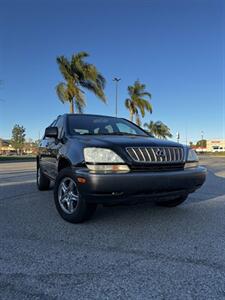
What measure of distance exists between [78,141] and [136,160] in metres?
0.86

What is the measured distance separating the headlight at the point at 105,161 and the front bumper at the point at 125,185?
0.25 ft

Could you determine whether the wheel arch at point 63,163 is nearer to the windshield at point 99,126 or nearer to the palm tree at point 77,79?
the windshield at point 99,126

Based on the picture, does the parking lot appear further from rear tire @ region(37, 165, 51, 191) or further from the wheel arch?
rear tire @ region(37, 165, 51, 191)

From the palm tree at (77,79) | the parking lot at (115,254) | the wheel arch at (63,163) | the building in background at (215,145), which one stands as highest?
the palm tree at (77,79)

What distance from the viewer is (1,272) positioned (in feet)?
8.04

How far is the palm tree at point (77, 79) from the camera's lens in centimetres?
2488

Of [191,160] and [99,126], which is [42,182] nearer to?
[99,126]

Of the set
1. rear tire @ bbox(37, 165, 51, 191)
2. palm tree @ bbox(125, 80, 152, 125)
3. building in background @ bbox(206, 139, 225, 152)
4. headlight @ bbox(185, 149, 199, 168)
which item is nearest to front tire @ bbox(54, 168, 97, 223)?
headlight @ bbox(185, 149, 199, 168)

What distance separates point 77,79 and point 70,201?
2284 centimetres

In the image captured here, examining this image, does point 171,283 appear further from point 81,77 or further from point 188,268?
point 81,77

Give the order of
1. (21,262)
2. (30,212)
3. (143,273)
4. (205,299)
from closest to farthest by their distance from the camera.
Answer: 1. (205,299)
2. (143,273)
3. (21,262)
4. (30,212)

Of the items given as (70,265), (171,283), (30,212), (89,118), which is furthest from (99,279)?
(89,118)

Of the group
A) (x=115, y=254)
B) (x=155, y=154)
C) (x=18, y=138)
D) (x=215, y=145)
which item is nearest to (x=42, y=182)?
(x=155, y=154)

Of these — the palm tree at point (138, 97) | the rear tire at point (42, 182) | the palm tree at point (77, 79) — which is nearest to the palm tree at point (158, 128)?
the palm tree at point (138, 97)
